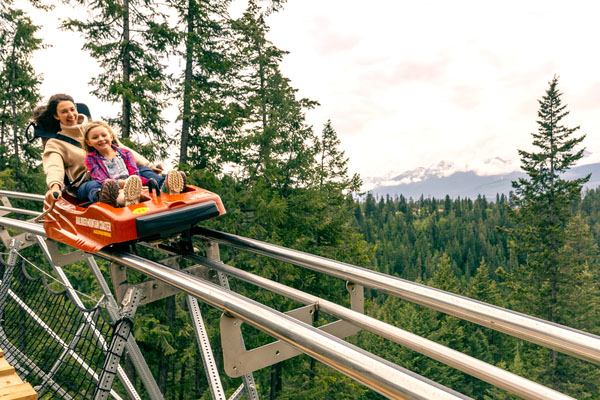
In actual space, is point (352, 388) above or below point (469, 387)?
above

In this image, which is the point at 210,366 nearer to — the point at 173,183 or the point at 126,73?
the point at 173,183

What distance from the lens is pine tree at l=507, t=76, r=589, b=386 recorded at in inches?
865

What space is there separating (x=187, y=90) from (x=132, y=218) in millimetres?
9894

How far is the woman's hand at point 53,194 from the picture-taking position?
334 cm

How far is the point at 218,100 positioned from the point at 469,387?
34.4m

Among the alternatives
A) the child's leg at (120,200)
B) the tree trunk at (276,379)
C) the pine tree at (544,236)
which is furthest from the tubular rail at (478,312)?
the pine tree at (544,236)

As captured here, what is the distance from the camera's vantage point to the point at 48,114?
4.12m

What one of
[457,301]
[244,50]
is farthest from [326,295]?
[457,301]

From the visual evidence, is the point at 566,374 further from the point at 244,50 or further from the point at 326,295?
the point at 244,50

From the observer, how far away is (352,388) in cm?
1647

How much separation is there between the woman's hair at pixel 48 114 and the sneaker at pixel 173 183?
170 cm

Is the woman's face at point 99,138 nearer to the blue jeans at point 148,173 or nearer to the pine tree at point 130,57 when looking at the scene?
the blue jeans at point 148,173

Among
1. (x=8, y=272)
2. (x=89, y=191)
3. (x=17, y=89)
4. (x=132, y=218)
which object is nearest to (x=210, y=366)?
(x=132, y=218)

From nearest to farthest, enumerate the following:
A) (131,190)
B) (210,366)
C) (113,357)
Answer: (113,357), (210,366), (131,190)
